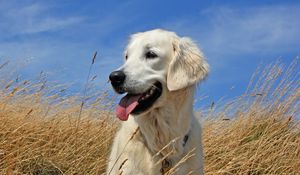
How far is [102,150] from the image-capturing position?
19.4ft

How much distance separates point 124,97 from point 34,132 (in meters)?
2.09

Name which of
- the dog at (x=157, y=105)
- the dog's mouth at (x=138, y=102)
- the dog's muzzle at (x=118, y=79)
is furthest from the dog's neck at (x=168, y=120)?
the dog's muzzle at (x=118, y=79)

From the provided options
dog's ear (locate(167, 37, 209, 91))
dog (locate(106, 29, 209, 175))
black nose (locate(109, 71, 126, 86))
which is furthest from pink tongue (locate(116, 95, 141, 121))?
dog's ear (locate(167, 37, 209, 91))

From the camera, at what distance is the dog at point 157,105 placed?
3.66 metres

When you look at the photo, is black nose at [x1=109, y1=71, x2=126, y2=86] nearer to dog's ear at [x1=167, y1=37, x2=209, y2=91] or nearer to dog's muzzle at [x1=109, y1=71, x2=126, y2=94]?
dog's muzzle at [x1=109, y1=71, x2=126, y2=94]

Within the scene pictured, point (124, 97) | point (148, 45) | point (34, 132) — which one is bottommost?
point (34, 132)

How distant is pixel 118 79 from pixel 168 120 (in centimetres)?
51

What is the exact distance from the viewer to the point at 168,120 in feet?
12.7

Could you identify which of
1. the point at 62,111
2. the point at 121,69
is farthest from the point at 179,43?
the point at 62,111

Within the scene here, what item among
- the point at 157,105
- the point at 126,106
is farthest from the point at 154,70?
the point at 126,106

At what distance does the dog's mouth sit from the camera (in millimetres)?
3596

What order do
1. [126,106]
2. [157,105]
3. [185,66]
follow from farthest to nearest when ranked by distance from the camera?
[185,66], [157,105], [126,106]

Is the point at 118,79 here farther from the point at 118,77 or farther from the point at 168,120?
the point at 168,120

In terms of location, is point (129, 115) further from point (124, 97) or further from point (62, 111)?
point (62, 111)
